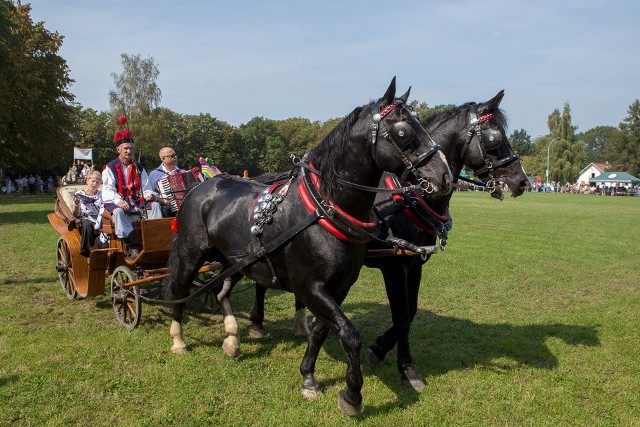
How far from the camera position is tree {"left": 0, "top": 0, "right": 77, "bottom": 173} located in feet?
104

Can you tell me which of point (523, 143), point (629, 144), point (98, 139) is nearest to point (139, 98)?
point (98, 139)

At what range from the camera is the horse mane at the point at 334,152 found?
4434mm

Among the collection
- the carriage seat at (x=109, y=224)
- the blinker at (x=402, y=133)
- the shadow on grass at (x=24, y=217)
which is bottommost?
the shadow on grass at (x=24, y=217)

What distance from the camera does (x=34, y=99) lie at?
3184 centimetres

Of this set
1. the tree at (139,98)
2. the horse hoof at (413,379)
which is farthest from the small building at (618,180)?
the horse hoof at (413,379)

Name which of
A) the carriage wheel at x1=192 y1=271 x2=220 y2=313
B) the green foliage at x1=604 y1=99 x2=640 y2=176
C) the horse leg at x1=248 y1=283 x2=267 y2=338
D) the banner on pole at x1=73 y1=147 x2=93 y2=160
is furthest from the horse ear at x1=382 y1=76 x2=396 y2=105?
the green foliage at x1=604 y1=99 x2=640 y2=176

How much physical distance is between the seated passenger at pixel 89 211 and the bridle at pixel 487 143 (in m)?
5.42

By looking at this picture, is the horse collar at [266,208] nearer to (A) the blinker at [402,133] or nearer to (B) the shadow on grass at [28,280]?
(A) the blinker at [402,133]

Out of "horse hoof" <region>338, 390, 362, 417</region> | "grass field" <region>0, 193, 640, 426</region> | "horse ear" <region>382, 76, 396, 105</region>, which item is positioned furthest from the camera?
"grass field" <region>0, 193, 640, 426</region>

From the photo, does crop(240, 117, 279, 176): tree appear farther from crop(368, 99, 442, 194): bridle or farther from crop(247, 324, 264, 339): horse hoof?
crop(368, 99, 442, 194): bridle

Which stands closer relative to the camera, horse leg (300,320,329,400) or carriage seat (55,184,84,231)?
horse leg (300,320,329,400)

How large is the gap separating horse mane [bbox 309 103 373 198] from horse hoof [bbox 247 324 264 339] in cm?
298

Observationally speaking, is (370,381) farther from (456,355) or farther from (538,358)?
(538,358)

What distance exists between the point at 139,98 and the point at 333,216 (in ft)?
181
